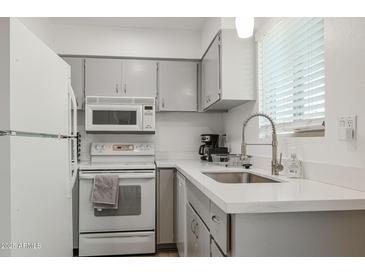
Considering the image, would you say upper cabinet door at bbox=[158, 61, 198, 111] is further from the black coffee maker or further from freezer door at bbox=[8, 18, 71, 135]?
freezer door at bbox=[8, 18, 71, 135]

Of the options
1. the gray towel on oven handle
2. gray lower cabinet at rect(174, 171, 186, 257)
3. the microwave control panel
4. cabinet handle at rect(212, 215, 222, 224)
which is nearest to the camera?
cabinet handle at rect(212, 215, 222, 224)

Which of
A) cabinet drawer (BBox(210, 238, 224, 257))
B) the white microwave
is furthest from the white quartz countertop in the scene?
the white microwave

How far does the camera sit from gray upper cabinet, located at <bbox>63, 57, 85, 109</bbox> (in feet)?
9.26

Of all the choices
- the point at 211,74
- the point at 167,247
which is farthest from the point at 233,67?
the point at 167,247

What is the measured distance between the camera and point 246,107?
2529 mm

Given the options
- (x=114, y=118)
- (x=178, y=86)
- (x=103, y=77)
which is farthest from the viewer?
(x=178, y=86)

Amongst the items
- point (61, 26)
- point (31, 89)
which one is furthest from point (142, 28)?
point (31, 89)

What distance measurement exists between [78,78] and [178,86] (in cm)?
112

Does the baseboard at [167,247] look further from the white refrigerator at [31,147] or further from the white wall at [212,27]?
the white wall at [212,27]

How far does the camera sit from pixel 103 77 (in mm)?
2883

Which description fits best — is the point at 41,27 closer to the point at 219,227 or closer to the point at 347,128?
the point at 219,227

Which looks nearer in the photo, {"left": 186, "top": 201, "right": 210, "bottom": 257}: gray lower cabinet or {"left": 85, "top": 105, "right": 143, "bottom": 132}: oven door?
{"left": 186, "top": 201, "right": 210, "bottom": 257}: gray lower cabinet

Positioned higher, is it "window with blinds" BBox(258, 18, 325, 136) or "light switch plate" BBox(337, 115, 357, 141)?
"window with blinds" BBox(258, 18, 325, 136)

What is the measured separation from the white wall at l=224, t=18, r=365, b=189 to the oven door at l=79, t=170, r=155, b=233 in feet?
4.92
